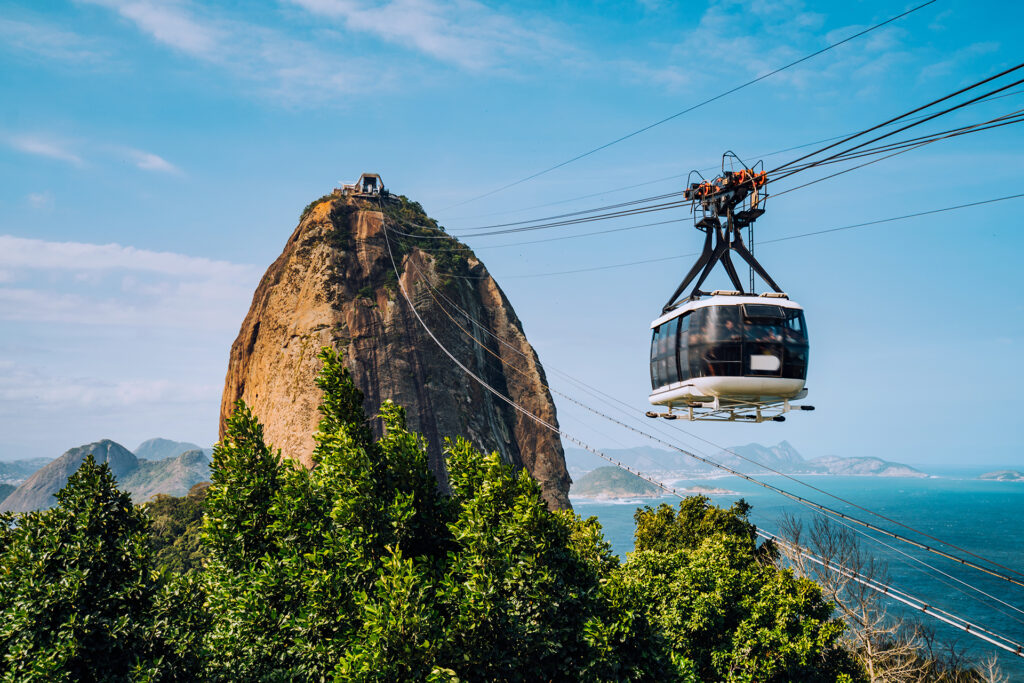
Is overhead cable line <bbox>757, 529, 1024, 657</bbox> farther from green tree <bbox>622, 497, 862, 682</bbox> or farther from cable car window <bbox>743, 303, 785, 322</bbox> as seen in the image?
cable car window <bbox>743, 303, 785, 322</bbox>

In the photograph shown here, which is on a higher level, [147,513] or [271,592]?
[147,513]

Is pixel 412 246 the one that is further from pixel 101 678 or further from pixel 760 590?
pixel 101 678

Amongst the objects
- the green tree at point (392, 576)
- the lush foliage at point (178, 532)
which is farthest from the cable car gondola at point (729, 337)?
the lush foliage at point (178, 532)

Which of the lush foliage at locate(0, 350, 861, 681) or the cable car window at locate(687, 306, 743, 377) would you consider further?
the cable car window at locate(687, 306, 743, 377)

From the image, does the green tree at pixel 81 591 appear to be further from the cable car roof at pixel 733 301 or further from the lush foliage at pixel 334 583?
the cable car roof at pixel 733 301

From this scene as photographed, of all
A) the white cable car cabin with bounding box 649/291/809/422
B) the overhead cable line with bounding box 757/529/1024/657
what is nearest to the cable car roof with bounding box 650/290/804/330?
the white cable car cabin with bounding box 649/291/809/422

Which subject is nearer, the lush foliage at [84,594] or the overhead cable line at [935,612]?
the lush foliage at [84,594]

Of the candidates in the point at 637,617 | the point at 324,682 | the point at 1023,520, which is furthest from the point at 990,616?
the point at 1023,520
